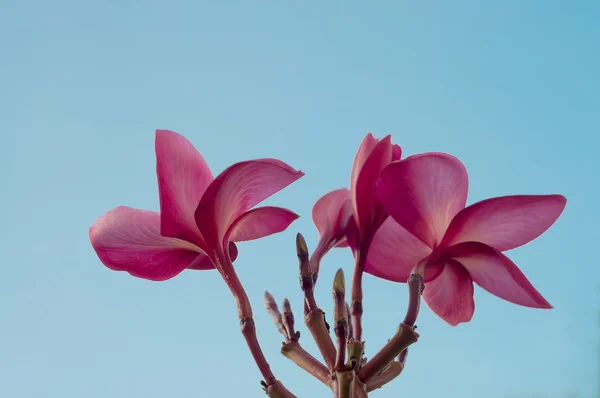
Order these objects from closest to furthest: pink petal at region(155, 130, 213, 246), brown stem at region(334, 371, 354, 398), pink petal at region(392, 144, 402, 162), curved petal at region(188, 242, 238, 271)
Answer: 1. brown stem at region(334, 371, 354, 398)
2. pink petal at region(155, 130, 213, 246)
3. pink petal at region(392, 144, 402, 162)
4. curved petal at region(188, 242, 238, 271)

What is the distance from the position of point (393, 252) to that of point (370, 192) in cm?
15

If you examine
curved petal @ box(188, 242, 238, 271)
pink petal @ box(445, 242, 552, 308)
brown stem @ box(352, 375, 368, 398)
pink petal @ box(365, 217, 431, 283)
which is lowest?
brown stem @ box(352, 375, 368, 398)

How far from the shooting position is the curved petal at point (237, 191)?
3.79 feet

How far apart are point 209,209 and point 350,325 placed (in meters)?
0.31

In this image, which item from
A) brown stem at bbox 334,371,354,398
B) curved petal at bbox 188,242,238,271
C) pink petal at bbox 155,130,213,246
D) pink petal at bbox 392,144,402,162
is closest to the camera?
brown stem at bbox 334,371,354,398

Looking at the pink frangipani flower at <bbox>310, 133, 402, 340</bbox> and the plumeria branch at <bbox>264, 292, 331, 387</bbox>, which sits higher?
the pink frangipani flower at <bbox>310, 133, 402, 340</bbox>

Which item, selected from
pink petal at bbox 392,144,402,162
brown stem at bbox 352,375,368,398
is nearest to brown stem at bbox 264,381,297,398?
brown stem at bbox 352,375,368,398

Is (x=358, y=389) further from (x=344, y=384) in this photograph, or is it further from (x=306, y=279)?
(x=306, y=279)

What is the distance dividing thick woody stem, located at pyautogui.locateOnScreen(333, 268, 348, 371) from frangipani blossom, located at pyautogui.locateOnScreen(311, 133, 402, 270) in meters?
0.14

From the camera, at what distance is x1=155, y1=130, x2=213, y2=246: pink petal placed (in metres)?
1.17

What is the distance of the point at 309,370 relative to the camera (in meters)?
1.15

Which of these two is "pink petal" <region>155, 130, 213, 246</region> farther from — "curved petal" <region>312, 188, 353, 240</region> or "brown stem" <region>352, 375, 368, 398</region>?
"brown stem" <region>352, 375, 368, 398</region>

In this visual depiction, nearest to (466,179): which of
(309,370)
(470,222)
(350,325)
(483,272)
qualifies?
(470,222)

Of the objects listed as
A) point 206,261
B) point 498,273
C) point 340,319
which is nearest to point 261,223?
point 206,261
